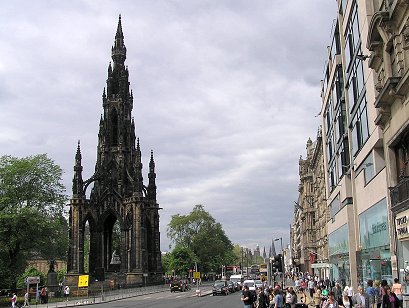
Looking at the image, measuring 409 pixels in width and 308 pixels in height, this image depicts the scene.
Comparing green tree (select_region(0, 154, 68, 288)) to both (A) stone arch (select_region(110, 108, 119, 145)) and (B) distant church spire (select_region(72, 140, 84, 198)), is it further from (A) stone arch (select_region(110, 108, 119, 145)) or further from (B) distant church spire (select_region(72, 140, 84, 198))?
(A) stone arch (select_region(110, 108, 119, 145))

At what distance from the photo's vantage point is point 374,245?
91.6ft

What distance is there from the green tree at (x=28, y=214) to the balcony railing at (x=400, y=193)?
41544mm

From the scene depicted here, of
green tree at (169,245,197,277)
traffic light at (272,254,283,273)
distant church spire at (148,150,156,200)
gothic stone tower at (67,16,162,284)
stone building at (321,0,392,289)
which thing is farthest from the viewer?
green tree at (169,245,197,277)

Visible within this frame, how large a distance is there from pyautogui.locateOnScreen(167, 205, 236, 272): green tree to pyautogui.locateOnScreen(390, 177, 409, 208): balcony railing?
93.7 m

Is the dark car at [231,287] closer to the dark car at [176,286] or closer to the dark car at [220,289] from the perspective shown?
the dark car at [220,289]

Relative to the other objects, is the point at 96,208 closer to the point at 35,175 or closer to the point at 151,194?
the point at 151,194

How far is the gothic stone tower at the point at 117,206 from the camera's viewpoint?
7906 centimetres

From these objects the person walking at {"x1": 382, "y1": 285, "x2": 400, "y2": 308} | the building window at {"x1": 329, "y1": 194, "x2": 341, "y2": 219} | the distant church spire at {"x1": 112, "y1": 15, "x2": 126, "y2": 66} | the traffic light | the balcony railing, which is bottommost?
the person walking at {"x1": 382, "y1": 285, "x2": 400, "y2": 308}

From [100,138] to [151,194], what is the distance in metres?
12.9

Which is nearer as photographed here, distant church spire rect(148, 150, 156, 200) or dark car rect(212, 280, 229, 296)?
dark car rect(212, 280, 229, 296)

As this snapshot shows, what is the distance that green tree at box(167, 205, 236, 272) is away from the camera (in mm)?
115250

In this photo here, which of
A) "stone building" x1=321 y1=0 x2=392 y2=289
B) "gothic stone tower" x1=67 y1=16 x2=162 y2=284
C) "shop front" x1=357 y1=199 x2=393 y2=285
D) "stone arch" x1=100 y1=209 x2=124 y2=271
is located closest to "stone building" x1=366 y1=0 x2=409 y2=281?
"stone building" x1=321 y1=0 x2=392 y2=289

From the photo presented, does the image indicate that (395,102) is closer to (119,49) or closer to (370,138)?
(370,138)

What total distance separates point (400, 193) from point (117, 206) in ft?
215
